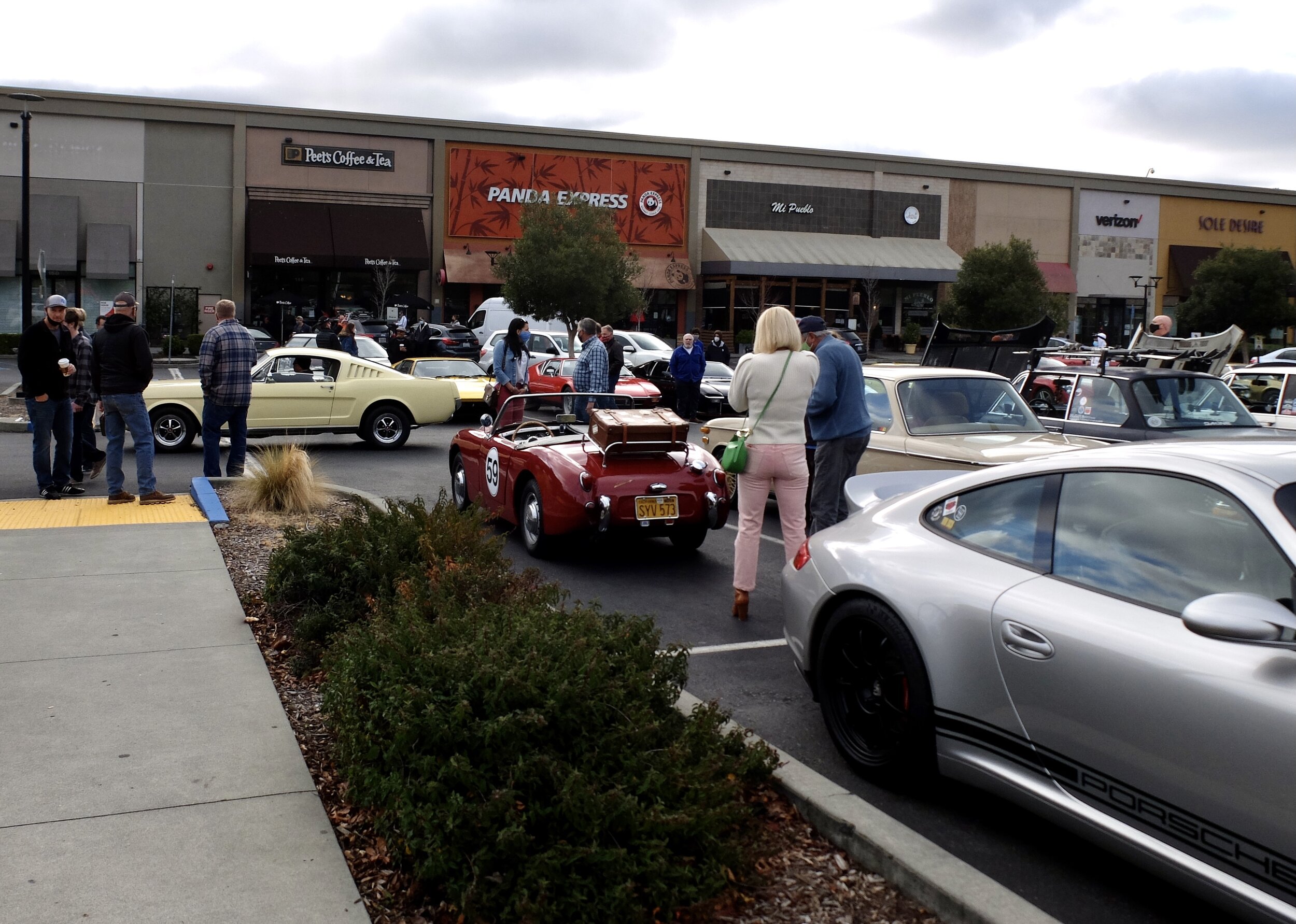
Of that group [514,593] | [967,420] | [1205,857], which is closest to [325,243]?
[967,420]

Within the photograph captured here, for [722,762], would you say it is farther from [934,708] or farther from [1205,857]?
[1205,857]

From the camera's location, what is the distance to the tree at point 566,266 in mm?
36625

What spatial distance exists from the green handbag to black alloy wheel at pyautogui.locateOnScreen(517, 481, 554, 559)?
1899 millimetres

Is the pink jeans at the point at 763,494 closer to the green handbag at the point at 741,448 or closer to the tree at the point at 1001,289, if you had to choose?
the green handbag at the point at 741,448

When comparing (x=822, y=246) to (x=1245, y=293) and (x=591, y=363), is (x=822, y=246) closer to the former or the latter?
(x=1245, y=293)

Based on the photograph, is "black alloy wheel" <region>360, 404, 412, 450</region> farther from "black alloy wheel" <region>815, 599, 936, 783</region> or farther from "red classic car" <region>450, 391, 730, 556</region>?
"black alloy wheel" <region>815, 599, 936, 783</region>

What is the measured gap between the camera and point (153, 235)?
43.9 meters

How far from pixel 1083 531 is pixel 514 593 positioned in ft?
7.97

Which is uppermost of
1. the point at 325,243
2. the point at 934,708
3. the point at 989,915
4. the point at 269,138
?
the point at 269,138

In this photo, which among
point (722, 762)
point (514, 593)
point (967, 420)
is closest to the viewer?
point (722, 762)

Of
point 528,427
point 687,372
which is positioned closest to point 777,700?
point 528,427

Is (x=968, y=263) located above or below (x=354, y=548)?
above

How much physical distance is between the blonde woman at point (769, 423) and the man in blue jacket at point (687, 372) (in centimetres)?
1299

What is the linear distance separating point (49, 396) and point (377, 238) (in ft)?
116
